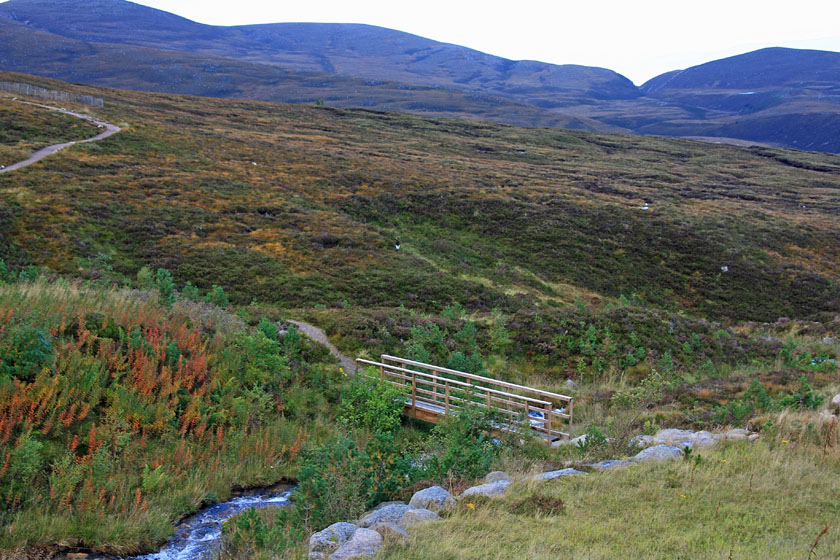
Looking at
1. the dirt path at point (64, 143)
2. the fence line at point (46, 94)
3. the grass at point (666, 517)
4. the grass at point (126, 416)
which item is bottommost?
the grass at point (126, 416)

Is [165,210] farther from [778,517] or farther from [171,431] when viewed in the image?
[778,517]

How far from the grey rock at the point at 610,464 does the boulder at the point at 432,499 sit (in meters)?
2.13

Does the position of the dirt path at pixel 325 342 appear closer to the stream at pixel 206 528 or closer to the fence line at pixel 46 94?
the stream at pixel 206 528

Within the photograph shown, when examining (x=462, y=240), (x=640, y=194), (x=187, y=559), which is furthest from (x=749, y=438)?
(x=640, y=194)

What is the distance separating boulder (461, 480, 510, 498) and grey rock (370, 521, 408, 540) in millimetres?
1101

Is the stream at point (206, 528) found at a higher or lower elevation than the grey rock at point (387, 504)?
lower

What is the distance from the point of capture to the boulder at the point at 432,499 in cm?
588

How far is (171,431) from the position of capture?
8.26 meters

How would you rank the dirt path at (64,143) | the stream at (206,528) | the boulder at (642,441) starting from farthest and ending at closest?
the dirt path at (64,143) < the boulder at (642,441) < the stream at (206,528)

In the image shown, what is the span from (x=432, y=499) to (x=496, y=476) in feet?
4.42

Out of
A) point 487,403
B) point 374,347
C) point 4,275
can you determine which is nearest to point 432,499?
point 487,403

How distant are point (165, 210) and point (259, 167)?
1597 centimetres

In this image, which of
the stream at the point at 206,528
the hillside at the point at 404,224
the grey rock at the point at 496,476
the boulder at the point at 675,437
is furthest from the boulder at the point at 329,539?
the hillside at the point at 404,224

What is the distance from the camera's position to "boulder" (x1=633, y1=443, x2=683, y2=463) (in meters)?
7.12
